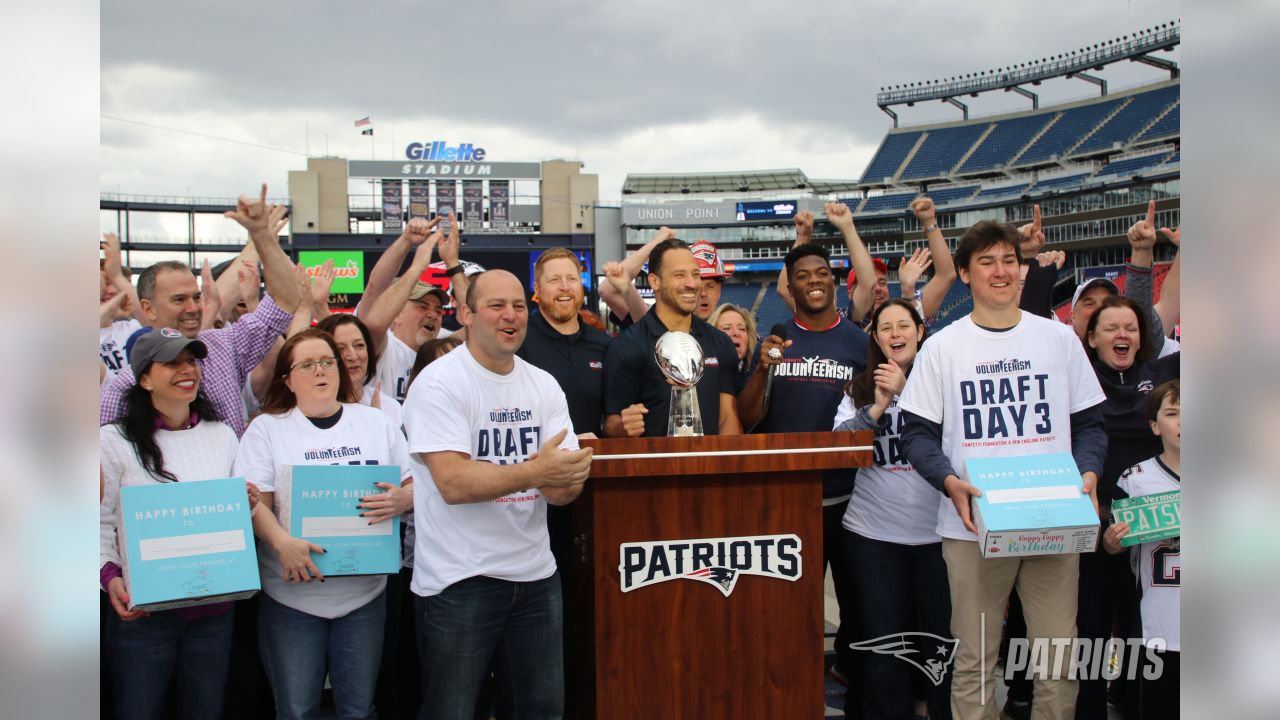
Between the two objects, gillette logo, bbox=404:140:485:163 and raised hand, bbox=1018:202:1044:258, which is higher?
gillette logo, bbox=404:140:485:163

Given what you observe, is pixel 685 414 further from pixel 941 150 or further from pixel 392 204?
pixel 941 150

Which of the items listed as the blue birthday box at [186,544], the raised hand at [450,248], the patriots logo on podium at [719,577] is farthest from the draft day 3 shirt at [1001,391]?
the raised hand at [450,248]

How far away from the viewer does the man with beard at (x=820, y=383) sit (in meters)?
3.98

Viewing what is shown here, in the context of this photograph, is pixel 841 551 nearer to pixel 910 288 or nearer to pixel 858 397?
pixel 858 397

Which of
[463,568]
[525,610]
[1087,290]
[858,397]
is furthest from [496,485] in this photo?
[1087,290]

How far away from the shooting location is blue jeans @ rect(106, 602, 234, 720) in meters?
2.82

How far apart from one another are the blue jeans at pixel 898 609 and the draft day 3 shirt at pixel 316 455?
195cm

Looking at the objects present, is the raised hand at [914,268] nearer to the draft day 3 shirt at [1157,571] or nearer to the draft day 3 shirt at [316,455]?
the draft day 3 shirt at [1157,571]

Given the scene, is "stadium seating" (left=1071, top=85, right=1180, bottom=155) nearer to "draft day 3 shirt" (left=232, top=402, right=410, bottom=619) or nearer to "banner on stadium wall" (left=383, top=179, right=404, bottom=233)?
"banner on stadium wall" (left=383, top=179, right=404, bottom=233)

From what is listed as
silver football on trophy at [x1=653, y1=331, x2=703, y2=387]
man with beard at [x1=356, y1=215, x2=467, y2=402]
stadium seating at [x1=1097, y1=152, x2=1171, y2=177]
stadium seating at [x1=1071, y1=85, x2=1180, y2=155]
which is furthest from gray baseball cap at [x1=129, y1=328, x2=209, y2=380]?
stadium seating at [x1=1071, y1=85, x2=1180, y2=155]

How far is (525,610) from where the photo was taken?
118 inches

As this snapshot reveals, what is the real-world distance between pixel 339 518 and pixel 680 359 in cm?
132

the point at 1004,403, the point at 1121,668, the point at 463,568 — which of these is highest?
the point at 1004,403

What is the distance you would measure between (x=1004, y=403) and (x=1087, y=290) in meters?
1.88
